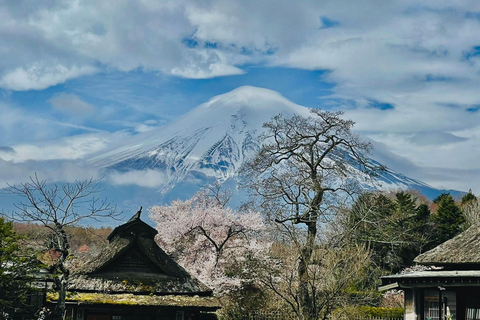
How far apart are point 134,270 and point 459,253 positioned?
38.6 feet

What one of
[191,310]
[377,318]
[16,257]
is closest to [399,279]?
[191,310]

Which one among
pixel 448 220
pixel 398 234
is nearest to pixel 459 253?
pixel 398 234

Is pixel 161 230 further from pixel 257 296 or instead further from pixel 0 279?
pixel 0 279

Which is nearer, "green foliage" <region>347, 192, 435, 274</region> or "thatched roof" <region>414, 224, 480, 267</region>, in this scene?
"thatched roof" <region>414, 224, 480, 267</region>

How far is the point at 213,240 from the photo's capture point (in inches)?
1585

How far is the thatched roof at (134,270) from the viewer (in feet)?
83.1

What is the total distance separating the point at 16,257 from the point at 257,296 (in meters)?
14.5

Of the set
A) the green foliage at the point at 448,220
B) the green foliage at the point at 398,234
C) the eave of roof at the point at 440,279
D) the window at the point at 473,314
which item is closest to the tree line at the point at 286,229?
the green foliage at the point at 398,234

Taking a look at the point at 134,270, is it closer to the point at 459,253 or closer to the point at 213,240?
the point at 459,253

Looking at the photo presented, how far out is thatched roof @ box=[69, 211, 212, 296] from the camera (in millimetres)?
25328

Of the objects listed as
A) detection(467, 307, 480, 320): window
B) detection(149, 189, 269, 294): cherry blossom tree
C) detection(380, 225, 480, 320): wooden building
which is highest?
detection(149, 189, 269, 294): cherry blossom tree

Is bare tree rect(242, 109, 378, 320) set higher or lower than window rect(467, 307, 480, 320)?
higher

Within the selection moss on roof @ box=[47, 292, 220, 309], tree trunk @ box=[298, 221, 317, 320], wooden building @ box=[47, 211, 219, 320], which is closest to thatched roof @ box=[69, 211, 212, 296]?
wooden building @ box=[47, 211, 219, 320]

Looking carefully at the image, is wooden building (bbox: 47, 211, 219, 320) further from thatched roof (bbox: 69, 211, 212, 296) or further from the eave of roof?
the eave of roof
